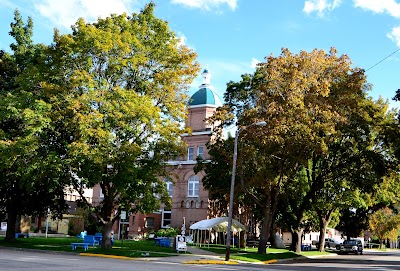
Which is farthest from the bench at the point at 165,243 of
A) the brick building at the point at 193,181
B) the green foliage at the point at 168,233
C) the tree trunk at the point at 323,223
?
the brick building at the point at 193,181

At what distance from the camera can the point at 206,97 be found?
61938 mm

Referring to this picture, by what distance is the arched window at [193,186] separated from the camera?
6316 cm

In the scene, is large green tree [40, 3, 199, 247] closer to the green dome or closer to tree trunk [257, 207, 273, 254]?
tree trunk [257, 207, 273, 254]

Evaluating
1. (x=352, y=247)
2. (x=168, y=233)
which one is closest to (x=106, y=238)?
(x=168, y=233)

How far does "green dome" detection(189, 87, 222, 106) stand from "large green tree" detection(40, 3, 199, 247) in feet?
83.9

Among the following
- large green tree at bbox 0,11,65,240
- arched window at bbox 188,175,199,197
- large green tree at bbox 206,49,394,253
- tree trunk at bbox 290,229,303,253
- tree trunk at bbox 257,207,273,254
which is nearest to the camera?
large green tree at bbox 0,11,65,240

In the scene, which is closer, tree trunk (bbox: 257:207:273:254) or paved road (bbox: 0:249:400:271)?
paved road (bbox: 0:249:400:271)

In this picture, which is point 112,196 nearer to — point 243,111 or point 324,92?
point 243,111

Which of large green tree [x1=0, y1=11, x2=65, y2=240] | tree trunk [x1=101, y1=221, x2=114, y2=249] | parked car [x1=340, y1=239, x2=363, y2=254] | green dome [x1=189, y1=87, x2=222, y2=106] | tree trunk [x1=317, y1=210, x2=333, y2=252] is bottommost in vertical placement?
parked car [x1=340, y1=239, x2=363, y2=254]

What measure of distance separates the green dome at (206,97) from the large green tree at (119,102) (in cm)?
2557

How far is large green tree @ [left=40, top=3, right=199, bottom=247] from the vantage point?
3077 cm

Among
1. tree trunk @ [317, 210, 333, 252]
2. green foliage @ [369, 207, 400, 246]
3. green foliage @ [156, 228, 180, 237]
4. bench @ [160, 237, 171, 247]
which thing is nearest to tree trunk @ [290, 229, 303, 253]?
tree trunk @ [317, 210, 333, 252]

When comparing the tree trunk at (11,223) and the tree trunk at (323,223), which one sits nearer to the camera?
the tree trunk at (11,223)

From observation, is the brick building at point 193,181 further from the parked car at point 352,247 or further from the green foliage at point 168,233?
the parked car at point 352,247
